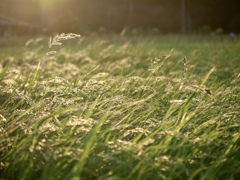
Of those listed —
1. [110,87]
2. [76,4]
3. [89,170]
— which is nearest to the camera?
[89,170]

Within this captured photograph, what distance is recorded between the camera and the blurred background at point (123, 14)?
28406 millimetres

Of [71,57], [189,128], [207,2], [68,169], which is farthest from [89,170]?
[207,2]

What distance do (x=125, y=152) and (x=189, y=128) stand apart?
0.65 meters

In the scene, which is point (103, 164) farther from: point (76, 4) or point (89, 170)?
point (76, 4)

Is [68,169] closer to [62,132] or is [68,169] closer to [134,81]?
[62,132]

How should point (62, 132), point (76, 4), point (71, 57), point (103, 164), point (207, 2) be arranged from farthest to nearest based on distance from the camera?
point (76, 4)
point (207, 2)
point (71, 57)
point (62, 132)
point (103, 164)

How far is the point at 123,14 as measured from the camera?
2994 centimetres

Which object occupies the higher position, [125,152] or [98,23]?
[125,152]

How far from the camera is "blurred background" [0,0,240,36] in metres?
28.4

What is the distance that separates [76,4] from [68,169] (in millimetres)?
29506

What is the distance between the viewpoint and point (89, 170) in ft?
5.82

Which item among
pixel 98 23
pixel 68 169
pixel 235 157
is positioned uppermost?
pixel 68 169

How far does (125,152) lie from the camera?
6.06 feet

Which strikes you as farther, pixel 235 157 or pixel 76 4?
pixel 76 4
